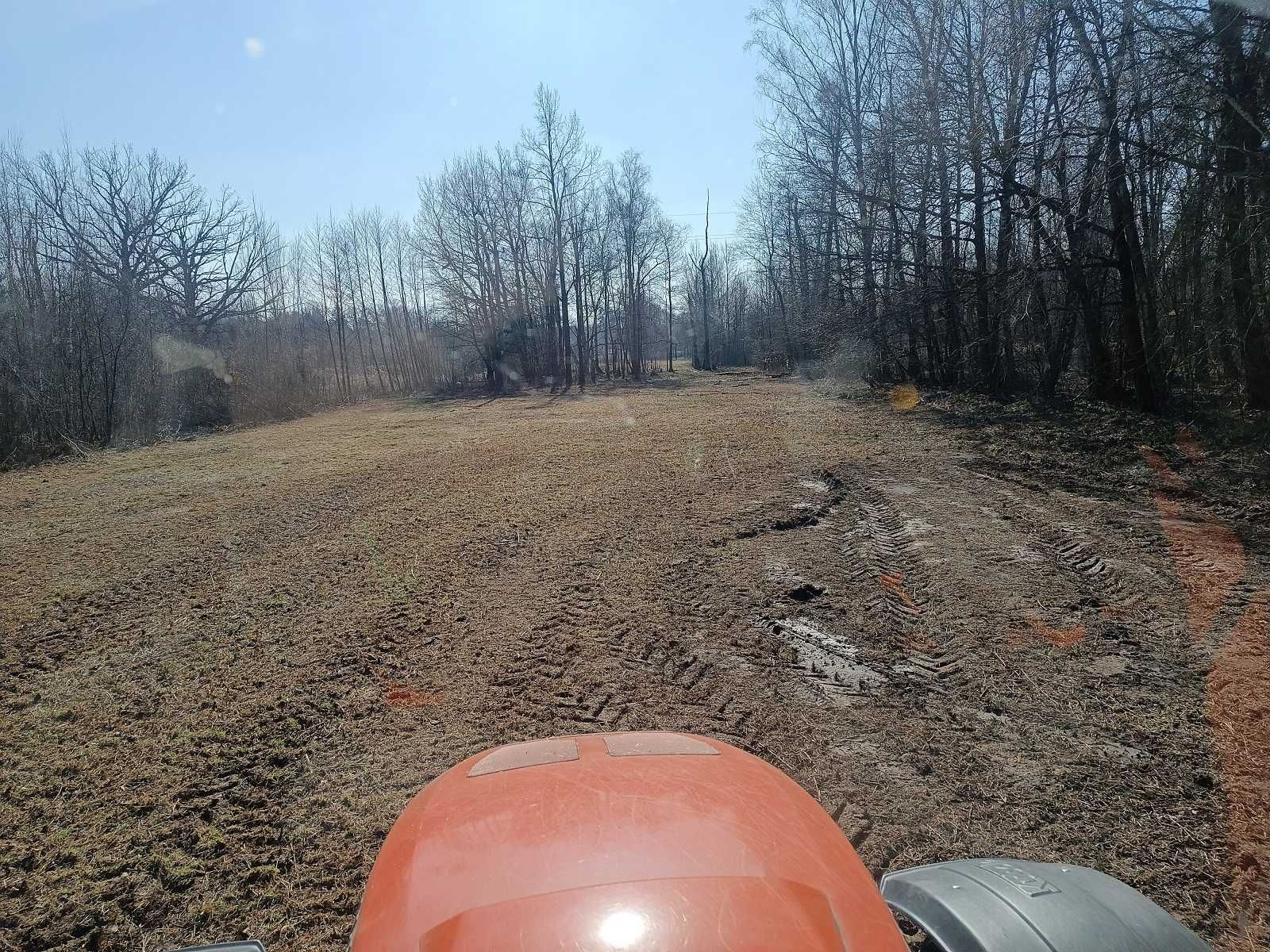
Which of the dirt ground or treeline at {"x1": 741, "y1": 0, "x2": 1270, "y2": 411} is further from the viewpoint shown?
treeline at {"x1": 741, "y1": 0, "x2": 1270, "y2": 411}

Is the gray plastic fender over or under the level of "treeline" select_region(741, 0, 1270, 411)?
under

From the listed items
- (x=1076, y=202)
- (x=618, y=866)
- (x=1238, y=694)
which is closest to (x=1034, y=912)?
(x=618, y=866)

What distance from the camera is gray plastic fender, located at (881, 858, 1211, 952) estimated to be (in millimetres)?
1051

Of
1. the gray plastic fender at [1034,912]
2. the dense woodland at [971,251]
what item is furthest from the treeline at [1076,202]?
the gray plastic fender at [1034,912]

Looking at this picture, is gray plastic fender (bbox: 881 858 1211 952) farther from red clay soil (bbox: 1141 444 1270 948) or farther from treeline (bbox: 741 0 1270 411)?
treeline (bbox: 741 0 1270 411)

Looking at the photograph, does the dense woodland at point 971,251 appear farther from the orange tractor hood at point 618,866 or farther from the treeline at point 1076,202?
the orange tractor hood at point 618,866

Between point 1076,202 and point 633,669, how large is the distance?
1080 centimetres

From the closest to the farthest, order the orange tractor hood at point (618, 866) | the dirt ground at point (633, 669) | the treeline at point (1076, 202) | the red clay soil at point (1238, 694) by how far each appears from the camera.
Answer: the orange tractor hood at point (618, 866) → the red clay soil at point (1238, 694) → the dirt ground at point (633, 669) → the treeline at point (1076, 202)

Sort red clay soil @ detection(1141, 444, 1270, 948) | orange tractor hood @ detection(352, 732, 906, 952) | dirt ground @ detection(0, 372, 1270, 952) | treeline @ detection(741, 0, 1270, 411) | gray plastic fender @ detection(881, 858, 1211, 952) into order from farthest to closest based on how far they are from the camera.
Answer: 1. treeline @ detection(741, 0, 1270, 411)
2. dirt ground @ detection(0, 372, 1270, 952)
3. red clay soil @ detection(1141, 444, 1270, 948)
4. gray plastic fender @ detection(881, 858, 1211, 952)
5. orange tractor hood @ detection(352, 732, 906, 952)

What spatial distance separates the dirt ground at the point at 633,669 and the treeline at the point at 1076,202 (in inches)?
103

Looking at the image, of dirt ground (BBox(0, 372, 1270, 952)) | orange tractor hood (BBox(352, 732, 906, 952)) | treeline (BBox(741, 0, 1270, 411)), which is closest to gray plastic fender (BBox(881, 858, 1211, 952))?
orange tractor hood (BBox(352, 732, 906, 952))

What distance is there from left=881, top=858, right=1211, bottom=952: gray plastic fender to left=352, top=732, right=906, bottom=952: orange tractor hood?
0.17 meters

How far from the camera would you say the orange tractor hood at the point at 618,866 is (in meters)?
0.90

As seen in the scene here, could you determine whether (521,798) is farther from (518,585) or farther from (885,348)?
(885,348)
